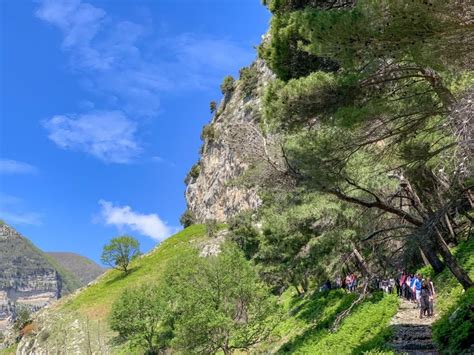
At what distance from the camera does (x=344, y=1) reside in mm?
13211

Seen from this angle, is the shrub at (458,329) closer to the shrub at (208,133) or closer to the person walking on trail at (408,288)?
the person walking on trail at (408,288)

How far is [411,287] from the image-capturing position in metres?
23.8

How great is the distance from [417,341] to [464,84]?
9.61 m

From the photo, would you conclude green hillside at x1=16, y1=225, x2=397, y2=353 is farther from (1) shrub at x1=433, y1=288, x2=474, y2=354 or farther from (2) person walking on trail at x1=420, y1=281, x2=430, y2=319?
(1) shrub at x1=433, y1=288, x2=474, y2=354

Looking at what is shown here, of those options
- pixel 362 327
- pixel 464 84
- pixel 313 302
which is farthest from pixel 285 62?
pixel 313 302

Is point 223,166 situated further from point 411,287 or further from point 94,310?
point 411,287

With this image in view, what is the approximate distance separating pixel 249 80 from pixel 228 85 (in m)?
10.1

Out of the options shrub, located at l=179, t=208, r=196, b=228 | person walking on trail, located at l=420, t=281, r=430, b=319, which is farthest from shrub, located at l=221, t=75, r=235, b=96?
person walking on trail, located at l=420, t=281, r=430, b=319

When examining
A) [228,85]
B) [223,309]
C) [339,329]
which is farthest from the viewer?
[228,85]

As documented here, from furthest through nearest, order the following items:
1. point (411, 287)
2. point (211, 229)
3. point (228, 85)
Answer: point (228, 85) < point (211, 229) < point (411, 287)

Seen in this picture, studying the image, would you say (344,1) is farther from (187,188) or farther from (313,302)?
(187,188)

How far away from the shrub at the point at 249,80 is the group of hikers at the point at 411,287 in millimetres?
53968

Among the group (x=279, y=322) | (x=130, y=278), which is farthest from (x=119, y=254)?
(x=279, y=322)

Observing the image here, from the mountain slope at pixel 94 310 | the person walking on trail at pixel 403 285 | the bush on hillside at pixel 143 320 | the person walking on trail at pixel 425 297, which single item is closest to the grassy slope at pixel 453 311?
the person walking on trail at pixel 425 297
